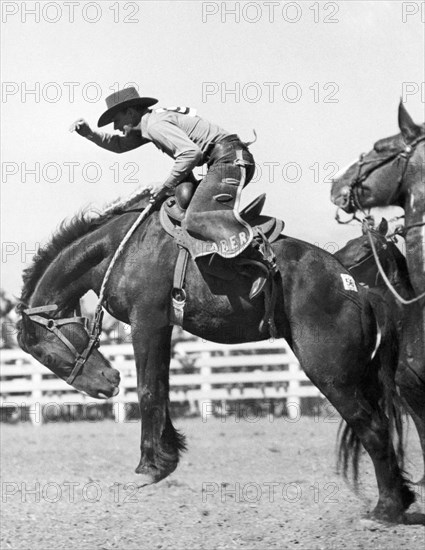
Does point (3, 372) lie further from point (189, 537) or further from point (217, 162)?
point (217, 162)

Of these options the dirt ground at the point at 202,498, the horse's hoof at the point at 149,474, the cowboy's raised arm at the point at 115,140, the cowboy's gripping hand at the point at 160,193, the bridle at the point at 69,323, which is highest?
the cowboy's raised arm at the point at 115,140

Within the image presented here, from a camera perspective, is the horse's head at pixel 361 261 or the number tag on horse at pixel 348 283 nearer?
the number tag on horse at pixel 348 283

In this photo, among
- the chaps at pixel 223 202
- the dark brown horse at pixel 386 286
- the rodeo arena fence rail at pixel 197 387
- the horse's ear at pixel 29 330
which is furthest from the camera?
the rodeo arena fence rail at pixel 197 387

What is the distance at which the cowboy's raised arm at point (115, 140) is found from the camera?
7211 millimetres

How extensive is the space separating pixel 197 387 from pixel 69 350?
12485mm

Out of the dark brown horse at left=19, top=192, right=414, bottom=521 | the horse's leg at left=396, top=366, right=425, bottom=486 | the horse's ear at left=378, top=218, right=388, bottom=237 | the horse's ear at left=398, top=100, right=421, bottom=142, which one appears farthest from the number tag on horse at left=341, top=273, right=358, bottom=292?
the horse's ear at left=398, top=100, right=421, bottom=142

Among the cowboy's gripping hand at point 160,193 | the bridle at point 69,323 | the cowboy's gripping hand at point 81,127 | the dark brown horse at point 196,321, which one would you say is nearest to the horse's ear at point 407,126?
the dark brown horse at point 196,321

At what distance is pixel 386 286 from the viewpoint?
8.38 m

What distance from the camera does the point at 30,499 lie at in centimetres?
1027

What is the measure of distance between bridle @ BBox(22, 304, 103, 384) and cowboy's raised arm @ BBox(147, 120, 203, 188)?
3.77 feet

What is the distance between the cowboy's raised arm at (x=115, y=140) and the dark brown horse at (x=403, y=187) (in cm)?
148

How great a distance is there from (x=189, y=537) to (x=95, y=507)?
1590mm

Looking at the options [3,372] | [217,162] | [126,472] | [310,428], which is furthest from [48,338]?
[3,372]

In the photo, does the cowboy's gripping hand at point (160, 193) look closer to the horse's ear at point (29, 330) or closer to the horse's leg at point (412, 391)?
the horse's ear at point (29, 330)
